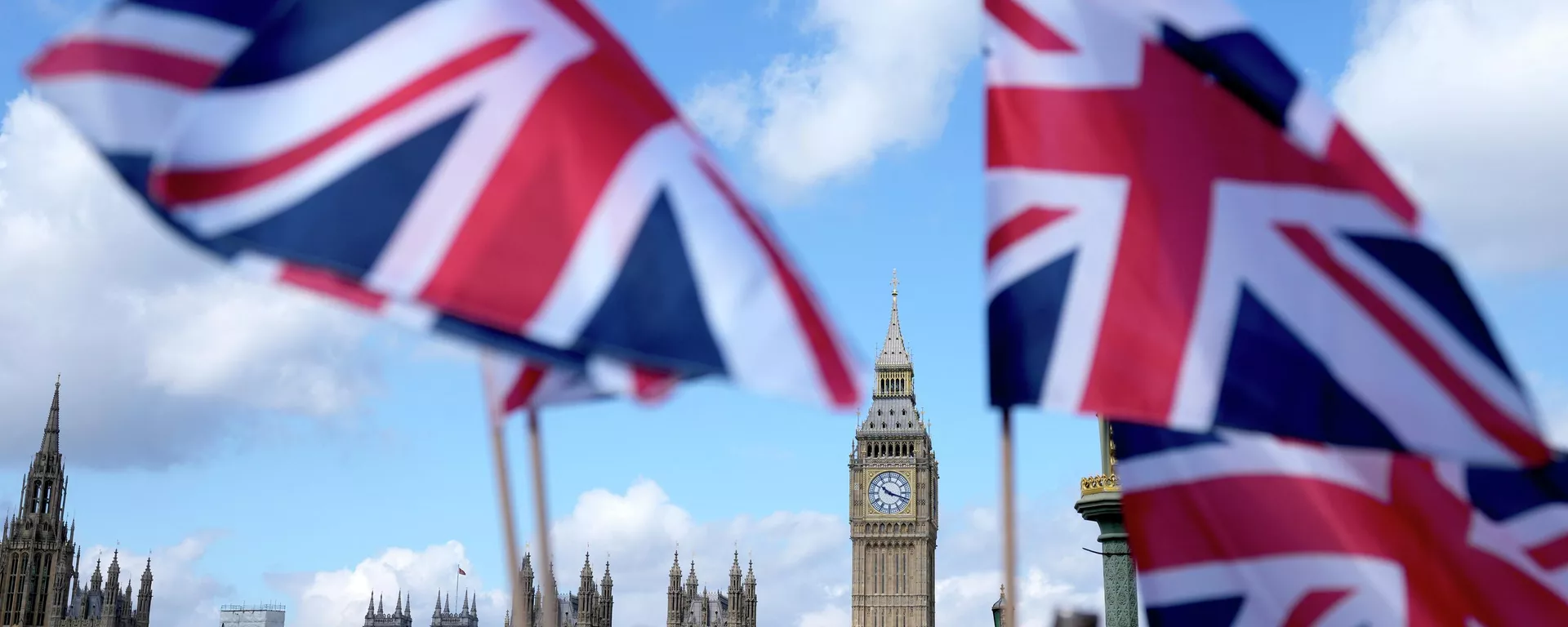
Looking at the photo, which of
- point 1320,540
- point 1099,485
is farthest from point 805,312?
point 1099,485

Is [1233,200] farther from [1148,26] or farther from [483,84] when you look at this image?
[483,84]

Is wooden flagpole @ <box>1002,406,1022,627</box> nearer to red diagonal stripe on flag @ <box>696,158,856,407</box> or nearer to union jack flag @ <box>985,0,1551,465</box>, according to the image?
union jack flag @ <box>985,0,1551,465</box>

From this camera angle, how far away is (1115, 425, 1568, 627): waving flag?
704 cm

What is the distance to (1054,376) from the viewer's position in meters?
6.12

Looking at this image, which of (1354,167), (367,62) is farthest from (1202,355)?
(367,62)

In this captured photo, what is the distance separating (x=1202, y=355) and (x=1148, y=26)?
1427mm

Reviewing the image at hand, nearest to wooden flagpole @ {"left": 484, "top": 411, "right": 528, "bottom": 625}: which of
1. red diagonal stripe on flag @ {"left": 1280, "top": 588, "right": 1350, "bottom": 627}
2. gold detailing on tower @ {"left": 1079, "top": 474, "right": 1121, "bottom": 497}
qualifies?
red diagonal stripe on flag @ {"left": 1280, "top": 588, "right": 1350, "bottom": 627}

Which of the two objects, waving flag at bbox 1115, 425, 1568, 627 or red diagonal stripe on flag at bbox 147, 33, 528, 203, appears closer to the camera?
red diagonal stripe on flag at bbox 147, 33, 528, 203

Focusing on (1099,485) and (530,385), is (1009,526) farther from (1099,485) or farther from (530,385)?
(1099,485)

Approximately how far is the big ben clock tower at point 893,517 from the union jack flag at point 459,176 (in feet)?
270

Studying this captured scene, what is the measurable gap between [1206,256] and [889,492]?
273 feet

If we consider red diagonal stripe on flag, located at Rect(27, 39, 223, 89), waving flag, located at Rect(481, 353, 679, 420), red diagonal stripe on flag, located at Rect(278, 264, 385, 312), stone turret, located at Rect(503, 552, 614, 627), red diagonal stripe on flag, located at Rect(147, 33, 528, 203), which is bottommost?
waving flag, located at Rect(481, 353, 679, 420)

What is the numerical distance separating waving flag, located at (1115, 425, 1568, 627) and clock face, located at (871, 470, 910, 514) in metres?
81.3

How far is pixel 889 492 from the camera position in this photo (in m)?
88.6
